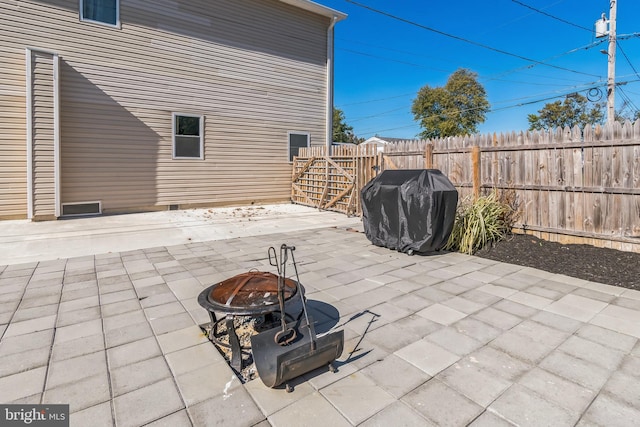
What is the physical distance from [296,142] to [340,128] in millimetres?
26651

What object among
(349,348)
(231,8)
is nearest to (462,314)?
(349,348)

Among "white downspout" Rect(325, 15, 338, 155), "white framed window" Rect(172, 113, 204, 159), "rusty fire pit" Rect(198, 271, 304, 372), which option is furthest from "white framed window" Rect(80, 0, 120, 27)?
"rusty fire pit" Rect(198, 271, 304, 372)

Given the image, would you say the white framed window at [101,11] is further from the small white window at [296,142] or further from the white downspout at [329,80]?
the white downspout at [329,80]

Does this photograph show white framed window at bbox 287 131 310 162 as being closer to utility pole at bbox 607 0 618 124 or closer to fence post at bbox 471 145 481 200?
fence post at bbox 471 145 481 200

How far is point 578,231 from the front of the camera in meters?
→ 4.91

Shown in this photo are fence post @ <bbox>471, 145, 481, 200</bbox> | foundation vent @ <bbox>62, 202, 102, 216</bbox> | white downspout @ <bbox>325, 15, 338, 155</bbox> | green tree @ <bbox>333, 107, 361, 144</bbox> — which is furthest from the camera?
green tree @ <bbox>333, 107, 361, 144</bbox>

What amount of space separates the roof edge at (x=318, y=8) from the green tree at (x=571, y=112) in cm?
2296

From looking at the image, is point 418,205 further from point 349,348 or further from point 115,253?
point 115,253

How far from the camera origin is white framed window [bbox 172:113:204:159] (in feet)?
29.5

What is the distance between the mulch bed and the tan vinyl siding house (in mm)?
7311

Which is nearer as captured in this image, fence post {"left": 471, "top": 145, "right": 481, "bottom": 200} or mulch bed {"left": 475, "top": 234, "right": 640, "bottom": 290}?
mulch bed {"left": 475, "top": 234, "right": 640, "bottom": 290}

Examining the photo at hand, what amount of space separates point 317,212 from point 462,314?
6.66 meters

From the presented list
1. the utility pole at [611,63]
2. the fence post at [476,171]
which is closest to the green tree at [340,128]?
the utility pole at [611,63]

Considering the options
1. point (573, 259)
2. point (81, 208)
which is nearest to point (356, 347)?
point (573, 259)
